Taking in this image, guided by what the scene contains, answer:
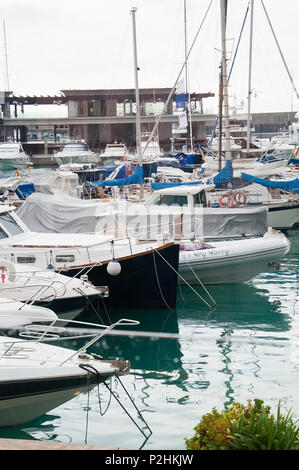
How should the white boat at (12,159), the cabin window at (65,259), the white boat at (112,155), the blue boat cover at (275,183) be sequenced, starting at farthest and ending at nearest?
the white boat at (12,159), the white boat at (112,155), the blue boat cover at (275,183), the cabin window at (65,259)

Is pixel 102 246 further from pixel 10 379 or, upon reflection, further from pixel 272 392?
pixel 10 379

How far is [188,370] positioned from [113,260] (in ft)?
13.0

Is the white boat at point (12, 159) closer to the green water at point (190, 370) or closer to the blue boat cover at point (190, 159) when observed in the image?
the blue boat cover at point (190, 159)

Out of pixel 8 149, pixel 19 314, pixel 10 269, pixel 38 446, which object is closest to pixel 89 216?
pixel 10 269

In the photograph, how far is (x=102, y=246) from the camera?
660 inches

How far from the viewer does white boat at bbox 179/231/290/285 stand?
18.4 m

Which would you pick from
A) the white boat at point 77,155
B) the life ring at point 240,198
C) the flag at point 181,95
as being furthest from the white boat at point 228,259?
the white boat at point 77,155

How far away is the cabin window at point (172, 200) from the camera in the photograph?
2195 centimetres

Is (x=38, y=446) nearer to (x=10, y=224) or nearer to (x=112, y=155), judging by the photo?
(x=10, y=224)

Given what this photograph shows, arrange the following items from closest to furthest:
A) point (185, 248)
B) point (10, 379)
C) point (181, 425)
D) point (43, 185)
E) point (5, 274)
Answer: point (10, 379) < point (181, 425) < point (5, 274) < point (185, 248) < point (43, 185)

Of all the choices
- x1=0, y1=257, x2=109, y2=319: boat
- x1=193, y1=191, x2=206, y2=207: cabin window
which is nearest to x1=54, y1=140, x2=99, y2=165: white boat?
x1=193, y1=191, x2=206, y2=207: cabin window

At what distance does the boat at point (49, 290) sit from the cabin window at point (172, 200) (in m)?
8.04
